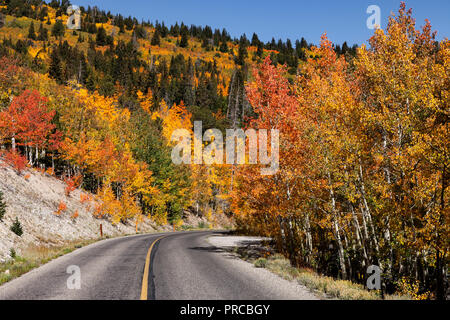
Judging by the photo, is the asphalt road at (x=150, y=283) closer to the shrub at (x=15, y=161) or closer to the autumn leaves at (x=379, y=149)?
the autumn leaves at (x=379, y=149)

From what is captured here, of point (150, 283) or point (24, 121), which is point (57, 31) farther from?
point (150, 283)

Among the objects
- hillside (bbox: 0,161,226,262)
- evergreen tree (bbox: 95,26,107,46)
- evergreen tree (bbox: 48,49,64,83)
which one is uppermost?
evergreen tree (bbox: 95,26,107,46)

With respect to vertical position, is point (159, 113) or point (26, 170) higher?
point (159, 113)

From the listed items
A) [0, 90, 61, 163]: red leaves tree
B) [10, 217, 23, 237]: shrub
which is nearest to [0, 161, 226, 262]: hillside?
[10, 217, 23, 237]: shrub

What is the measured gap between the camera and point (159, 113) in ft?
271

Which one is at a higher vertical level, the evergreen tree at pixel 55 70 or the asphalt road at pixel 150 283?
the evergreen tree at pixel 55 70

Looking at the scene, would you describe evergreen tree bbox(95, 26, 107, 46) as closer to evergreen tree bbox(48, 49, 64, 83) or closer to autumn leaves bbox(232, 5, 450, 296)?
evergreen tree bbox(48, 49, 64, 83)

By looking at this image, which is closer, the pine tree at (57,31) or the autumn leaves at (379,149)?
the autumn leaves at (379,149)

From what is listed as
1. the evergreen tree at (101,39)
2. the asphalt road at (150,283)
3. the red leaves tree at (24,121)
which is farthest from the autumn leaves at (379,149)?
the evergreen tree at (101,39)

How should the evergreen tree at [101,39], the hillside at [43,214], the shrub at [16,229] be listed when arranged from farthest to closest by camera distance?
the evergreen tree at [101,39] < the hillside at [43,214] < the shrub at [16,229]

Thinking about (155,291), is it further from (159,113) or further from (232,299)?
(159,113)

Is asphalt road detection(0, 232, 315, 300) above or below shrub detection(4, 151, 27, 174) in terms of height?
below
